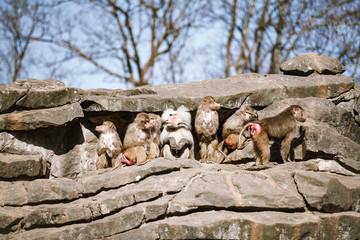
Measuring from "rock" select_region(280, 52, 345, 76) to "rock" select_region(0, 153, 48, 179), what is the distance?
20.0 feet

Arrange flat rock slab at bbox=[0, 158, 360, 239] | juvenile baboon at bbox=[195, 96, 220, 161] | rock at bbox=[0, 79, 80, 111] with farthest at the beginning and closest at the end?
juvenile baboon at bbox=[195, 96, 220, 161] → rock at bbox=[0, 79, 80, 111] → flat rock slab at bbox=[0, 158, 360, 239]

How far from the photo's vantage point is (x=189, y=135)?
9883mm

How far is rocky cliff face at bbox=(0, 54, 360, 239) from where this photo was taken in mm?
7297

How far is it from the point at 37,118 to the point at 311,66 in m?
6.33

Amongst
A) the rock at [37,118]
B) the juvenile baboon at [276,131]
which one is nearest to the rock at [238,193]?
the juvenile baboon at [276,131]

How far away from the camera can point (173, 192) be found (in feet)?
25.6

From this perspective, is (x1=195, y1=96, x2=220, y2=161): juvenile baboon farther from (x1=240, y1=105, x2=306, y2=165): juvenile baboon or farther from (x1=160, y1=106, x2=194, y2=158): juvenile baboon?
(x1=240, y1=105, x2=306, y2=165): juvenile baboon

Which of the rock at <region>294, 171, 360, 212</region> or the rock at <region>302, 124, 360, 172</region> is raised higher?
the rock at <region>302, 124, 360, 172</region>

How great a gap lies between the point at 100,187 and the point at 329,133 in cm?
448

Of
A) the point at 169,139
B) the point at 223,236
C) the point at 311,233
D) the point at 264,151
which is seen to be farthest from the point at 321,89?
the point at 223,236

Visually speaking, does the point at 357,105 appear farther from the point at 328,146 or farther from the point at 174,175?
the point at 174,175

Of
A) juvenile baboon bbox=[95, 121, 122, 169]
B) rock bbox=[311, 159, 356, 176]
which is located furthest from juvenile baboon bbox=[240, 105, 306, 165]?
juvenile baboon bbox=[95, 121, 122, 169]

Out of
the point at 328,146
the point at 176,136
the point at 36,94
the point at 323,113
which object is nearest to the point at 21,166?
the point at 36,94

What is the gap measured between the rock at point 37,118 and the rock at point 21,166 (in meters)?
0.59
